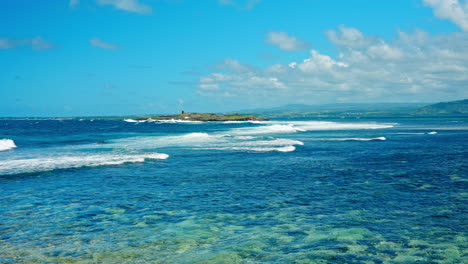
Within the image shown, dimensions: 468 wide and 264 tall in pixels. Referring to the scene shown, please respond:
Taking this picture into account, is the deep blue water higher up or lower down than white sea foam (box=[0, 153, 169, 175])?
lower down

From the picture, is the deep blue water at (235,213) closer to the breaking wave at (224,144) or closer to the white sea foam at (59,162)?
the white sea foam at (59,162)

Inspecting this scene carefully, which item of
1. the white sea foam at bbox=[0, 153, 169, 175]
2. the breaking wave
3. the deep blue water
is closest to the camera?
the deep blue water

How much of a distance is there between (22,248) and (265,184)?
13.4m

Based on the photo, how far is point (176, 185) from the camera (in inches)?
859

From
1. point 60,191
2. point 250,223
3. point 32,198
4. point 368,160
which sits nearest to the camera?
point 250,223

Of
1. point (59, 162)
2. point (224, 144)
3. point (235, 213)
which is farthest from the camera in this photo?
point (224, 144)

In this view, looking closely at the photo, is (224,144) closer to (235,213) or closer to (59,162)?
(59,162)

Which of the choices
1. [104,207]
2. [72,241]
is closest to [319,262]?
[72,241]

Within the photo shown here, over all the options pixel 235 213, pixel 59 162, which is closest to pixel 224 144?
pixel 59 162

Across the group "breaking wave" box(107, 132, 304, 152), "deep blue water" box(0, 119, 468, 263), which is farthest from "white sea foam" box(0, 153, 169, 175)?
"breaking wave" box(107, 132, 304, 152)

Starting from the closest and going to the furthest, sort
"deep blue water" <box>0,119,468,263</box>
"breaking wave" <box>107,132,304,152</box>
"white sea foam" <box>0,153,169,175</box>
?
"deep blue water" <box>0,119,468,263</box> → "white sea foam" <box>0,153,169,175</box> → "breaking wave" <box>107,132,304,152</box>

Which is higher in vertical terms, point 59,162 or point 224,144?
point 59,162

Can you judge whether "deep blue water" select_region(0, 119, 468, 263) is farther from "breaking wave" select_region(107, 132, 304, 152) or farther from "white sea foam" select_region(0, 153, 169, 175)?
"breaking wave" select_region(107, 132, 304, 152)

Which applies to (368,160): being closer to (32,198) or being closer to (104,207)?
(104,207)
